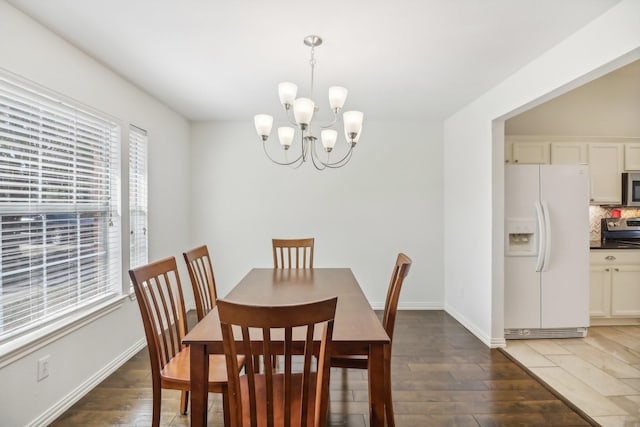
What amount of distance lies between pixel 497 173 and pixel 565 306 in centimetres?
147

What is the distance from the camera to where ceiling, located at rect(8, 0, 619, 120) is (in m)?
1.93

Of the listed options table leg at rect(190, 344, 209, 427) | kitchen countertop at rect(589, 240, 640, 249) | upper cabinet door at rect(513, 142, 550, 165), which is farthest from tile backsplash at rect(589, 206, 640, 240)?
table leg at rect(190, 344, 209, 427)

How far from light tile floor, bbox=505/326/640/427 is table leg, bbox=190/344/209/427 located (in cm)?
234

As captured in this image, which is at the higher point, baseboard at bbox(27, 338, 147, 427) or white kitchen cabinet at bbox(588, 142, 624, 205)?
white kitchen cabinet at bbox(588, 142, 624, 205)

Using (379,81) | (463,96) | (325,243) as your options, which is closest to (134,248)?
(325,243)

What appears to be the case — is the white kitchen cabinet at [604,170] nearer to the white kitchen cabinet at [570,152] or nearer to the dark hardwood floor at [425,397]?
the white kitchen cabinet at [570,152]

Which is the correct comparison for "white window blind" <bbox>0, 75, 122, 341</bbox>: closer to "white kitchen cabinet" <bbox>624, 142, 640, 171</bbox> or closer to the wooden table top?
the wooden table top

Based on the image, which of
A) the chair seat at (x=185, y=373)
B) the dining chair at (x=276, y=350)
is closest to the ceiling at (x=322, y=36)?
the dining chair at (x=276, y=350)

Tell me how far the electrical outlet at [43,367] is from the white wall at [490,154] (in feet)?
11.4

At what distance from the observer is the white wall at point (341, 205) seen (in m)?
4.46

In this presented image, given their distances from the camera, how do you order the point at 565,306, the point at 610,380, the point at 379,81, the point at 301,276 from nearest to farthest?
the point at 610,380
the point at 301,276
the point at 379,81
the point at 565,306

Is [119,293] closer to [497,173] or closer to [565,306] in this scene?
[497,173]

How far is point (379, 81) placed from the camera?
3061 mm

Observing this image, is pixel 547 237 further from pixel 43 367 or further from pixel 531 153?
pixel 43 367
